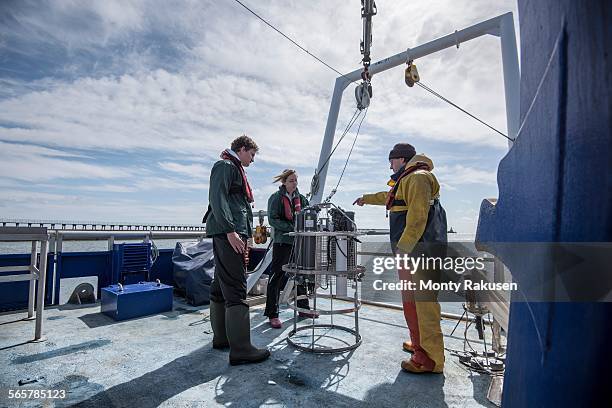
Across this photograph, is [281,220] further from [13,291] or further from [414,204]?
[13,291]

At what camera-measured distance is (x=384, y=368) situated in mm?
2861

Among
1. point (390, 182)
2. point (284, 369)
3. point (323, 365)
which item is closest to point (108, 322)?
point (284, 369)

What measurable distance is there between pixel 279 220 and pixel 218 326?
1.57m

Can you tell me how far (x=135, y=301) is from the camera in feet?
13.8

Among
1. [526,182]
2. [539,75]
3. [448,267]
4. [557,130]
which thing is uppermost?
[539,75]

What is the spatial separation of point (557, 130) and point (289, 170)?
3836 mm

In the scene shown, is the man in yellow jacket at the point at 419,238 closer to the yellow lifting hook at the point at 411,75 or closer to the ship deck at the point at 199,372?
the ship deck at the point at 199,372

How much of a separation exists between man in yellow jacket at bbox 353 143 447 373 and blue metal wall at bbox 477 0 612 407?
6.11ft

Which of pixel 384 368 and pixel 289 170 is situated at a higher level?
pixel 289 170

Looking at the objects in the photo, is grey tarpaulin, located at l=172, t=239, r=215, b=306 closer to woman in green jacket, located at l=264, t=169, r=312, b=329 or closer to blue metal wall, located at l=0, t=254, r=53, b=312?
woman in green jacket, located at l=264, t=169, r=312, b=329

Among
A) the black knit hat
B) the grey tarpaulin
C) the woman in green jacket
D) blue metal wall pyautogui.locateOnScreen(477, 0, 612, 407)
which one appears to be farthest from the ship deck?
the black knit hat

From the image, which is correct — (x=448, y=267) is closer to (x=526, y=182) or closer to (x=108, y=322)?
(x=526, y=182)

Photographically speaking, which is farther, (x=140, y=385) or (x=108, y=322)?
(x=108, y=322)

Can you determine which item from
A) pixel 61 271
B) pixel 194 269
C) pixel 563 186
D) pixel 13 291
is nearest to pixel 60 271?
pixel 61 271
